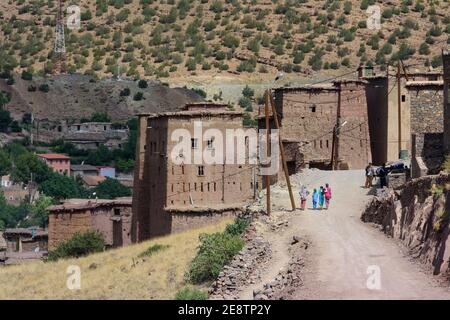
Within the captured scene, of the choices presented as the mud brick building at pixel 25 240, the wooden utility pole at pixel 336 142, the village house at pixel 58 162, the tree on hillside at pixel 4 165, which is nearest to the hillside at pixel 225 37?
the village house at pixel 58 162

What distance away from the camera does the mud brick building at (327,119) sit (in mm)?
49656

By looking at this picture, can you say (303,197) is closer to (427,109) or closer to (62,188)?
(427,109)

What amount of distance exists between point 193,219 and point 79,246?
11252 mm

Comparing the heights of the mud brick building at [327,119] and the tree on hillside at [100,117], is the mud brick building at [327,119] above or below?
below

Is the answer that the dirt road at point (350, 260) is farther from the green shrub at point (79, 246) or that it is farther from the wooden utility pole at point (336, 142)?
the green shrub at point (79, 246)

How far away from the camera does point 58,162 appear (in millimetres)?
103375

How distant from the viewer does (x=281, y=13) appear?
127312 millimetres

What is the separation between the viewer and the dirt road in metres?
24.6

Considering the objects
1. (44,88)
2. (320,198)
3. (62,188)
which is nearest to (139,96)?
(44,88)

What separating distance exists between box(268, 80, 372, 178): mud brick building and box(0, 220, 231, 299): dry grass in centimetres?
622

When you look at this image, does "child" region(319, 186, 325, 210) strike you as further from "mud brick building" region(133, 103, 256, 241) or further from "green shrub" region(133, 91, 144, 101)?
"green shrub" region(133, 91, 144, 101)

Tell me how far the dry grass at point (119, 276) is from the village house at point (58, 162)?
55.0 m

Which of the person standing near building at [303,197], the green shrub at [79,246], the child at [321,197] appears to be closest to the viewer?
the person standing near building at [303,197]
